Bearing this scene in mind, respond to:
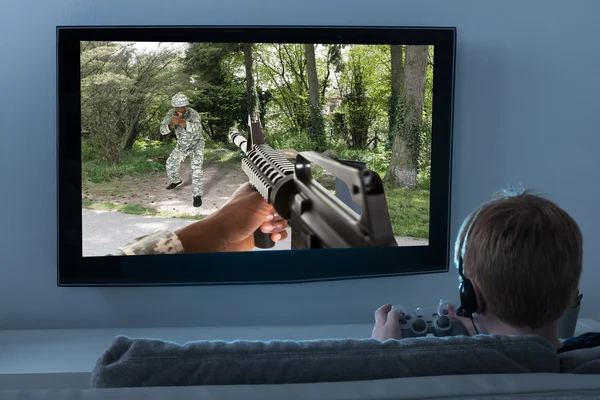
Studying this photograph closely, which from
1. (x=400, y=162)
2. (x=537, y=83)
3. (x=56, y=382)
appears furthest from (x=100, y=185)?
(x=56, y=382)

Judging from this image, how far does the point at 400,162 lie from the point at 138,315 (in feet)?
5.06

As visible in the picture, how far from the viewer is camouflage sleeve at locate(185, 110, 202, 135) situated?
379 cm

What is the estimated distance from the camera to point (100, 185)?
3773 mm

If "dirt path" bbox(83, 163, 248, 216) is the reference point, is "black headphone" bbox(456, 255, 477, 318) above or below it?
below

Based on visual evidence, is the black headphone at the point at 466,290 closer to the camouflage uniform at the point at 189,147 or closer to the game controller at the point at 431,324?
the game controller at the point at 431,324

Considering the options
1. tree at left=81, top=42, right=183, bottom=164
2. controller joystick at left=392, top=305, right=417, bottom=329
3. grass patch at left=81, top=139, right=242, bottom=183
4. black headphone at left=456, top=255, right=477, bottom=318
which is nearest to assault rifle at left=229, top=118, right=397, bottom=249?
grass patch at left=81, top=139, right=242, bottom=183

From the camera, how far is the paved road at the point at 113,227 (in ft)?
12.5

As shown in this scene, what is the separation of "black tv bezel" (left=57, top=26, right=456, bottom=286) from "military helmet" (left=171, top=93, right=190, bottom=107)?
264 mm

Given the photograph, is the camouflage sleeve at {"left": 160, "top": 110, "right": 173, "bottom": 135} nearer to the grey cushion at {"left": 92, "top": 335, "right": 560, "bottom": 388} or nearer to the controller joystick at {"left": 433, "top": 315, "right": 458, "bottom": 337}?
the controller joystick at {"left": 433, "top": 315, "right": 458, "bottom": 337}

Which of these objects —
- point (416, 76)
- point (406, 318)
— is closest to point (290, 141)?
point (416, 76)

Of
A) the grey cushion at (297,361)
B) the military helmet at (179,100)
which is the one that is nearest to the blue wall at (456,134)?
the military helmet at (179,100)

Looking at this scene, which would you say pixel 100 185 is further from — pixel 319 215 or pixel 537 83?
pixel 537 83

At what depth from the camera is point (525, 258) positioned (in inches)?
56.7

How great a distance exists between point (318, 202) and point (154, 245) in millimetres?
837
